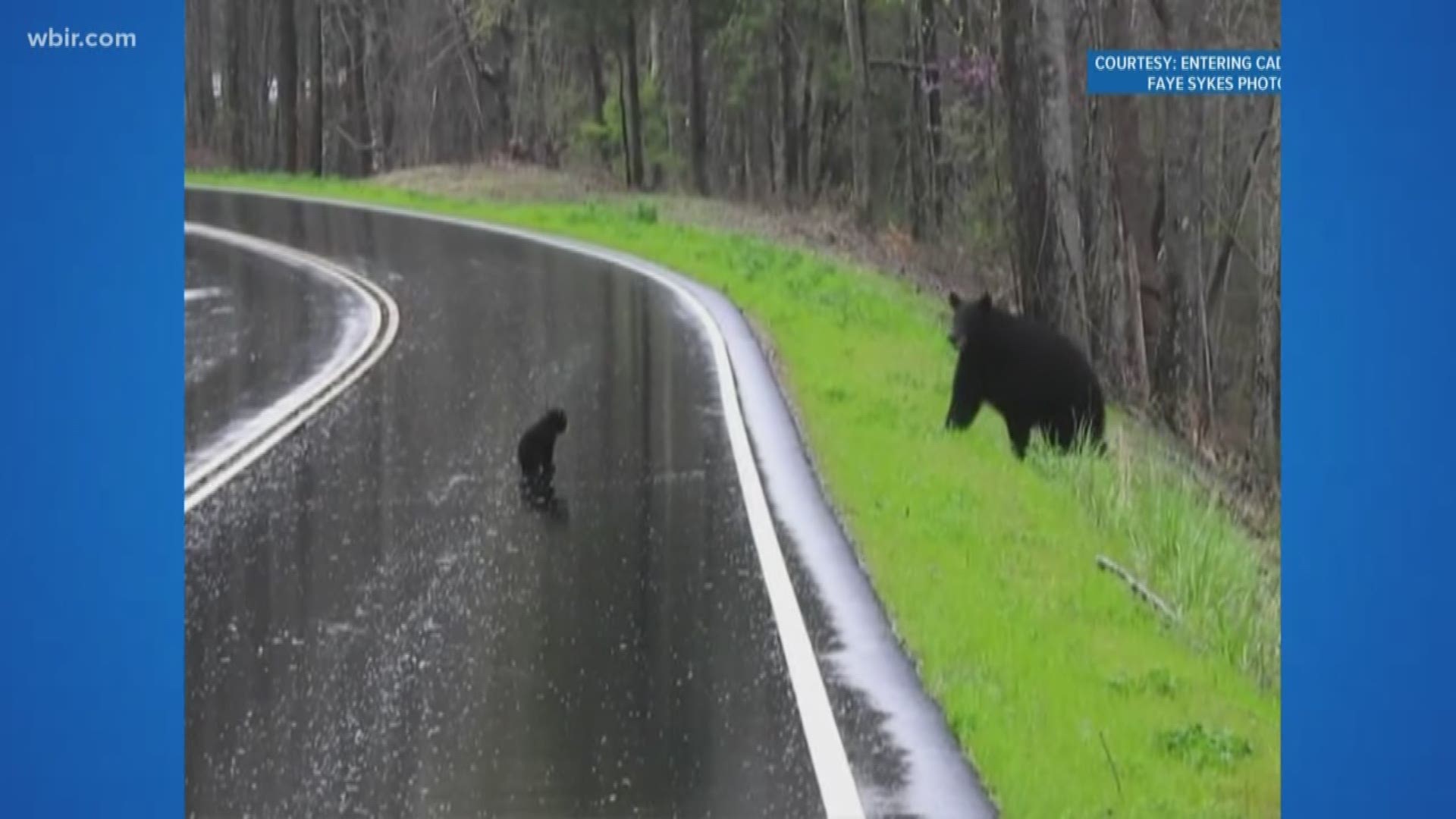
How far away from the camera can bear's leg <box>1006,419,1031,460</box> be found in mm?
7008

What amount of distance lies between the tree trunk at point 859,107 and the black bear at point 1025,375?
618 mm

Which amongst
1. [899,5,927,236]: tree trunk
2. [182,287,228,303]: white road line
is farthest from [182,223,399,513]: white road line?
[899,5,927,236]: tree trunk

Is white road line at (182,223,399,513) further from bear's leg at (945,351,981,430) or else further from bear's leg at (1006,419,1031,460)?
bear's leg at (1006,419,1031,460)

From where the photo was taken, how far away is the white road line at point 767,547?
5.18 m

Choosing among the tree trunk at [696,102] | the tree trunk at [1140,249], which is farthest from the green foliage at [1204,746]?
the tree trunk at [696,102]

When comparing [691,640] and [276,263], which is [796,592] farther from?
[276,263]

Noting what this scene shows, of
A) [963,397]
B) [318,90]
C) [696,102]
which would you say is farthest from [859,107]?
[318,90]

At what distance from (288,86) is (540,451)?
1.28 meters

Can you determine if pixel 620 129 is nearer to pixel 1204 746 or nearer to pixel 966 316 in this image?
pixel 966 316

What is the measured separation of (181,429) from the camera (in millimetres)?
5555

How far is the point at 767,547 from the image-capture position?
630cm

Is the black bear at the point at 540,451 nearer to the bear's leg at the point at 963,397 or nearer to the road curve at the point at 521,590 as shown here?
the road curve at the point at 521,590

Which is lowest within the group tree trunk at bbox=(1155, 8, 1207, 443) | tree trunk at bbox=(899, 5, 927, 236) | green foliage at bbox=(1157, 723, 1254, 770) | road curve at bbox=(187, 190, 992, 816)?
green foliage at bbox=(1157, 723, 1254, 770)

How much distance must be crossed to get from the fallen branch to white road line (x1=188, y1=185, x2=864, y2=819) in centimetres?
83
